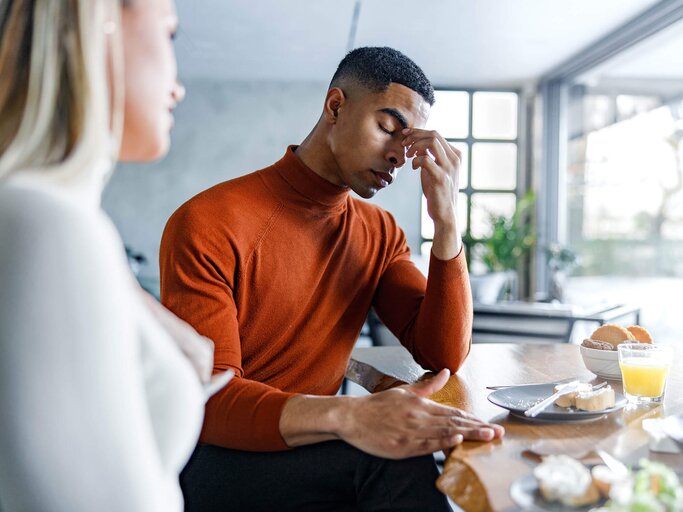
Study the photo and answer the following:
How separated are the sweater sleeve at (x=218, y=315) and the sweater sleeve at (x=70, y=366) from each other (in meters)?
0.58

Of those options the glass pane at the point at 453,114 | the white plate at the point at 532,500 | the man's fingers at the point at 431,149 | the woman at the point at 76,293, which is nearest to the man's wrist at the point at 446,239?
the man's fingers at the point at 431,149

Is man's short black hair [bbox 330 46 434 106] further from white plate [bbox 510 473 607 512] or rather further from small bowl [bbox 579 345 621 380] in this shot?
white plate [bbox 510 473 607 512]

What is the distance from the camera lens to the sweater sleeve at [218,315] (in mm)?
1159

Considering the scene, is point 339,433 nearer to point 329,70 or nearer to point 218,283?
point 218,283

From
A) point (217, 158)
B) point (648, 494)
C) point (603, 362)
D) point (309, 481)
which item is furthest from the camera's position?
point (217, 158)

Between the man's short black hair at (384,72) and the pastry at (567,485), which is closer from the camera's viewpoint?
the pastry at (567,485)

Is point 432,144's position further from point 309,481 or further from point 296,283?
point 309,481

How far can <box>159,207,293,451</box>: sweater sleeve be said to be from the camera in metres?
1.16

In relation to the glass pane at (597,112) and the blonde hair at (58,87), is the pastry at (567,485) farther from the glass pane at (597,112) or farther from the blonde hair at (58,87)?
the glass pane at (597,112)

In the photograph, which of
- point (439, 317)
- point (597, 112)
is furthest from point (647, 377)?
point (597, 112)

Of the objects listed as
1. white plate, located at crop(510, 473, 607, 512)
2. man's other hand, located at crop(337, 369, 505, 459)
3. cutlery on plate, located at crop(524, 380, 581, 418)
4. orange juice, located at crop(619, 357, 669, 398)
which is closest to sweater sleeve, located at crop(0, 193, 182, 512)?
white plate, located at crop(510, 473, 607, 512)

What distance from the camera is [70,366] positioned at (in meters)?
0.52

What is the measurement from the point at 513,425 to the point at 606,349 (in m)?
0.43

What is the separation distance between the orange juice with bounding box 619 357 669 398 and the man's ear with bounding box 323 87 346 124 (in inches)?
35.1
